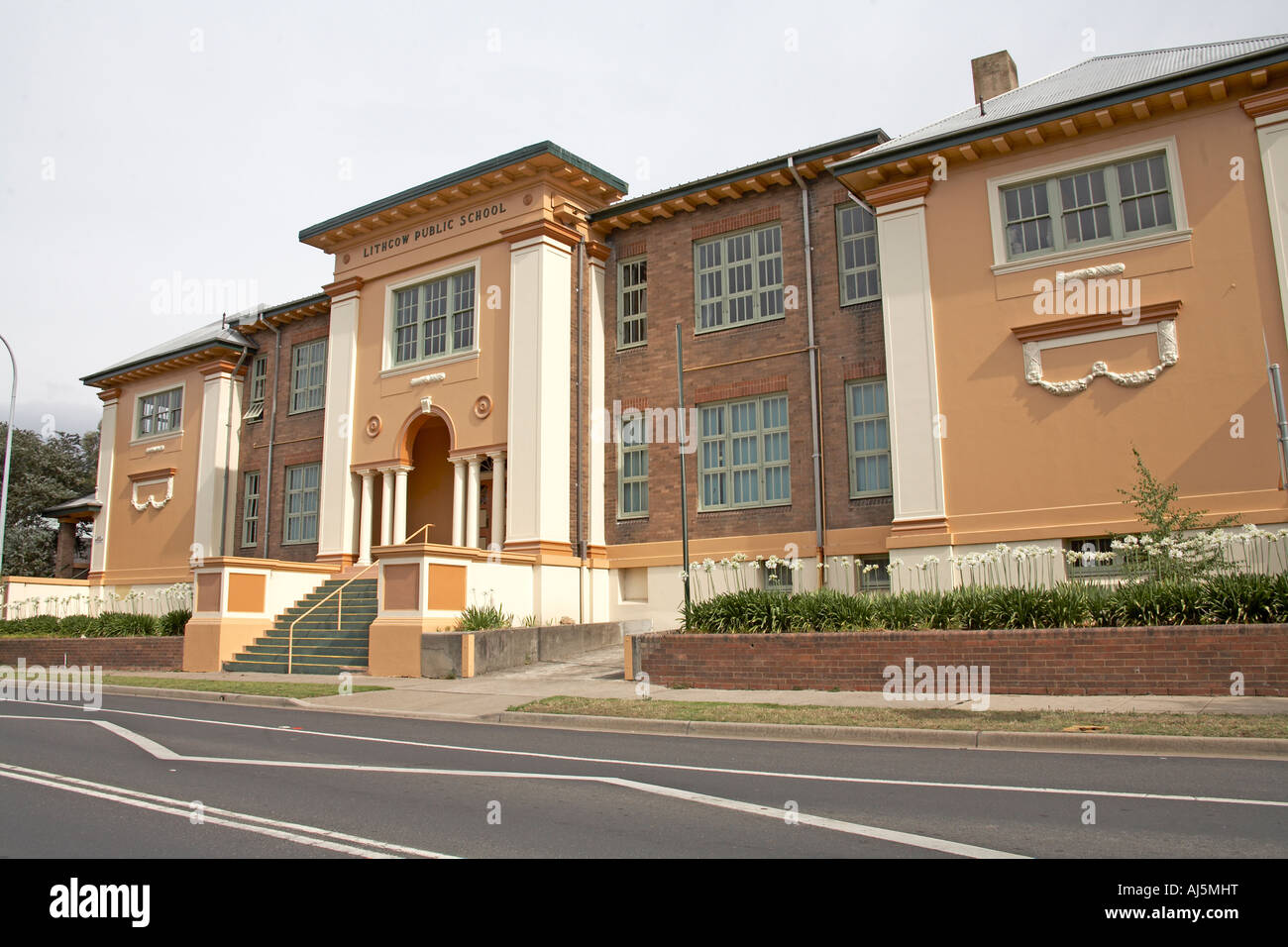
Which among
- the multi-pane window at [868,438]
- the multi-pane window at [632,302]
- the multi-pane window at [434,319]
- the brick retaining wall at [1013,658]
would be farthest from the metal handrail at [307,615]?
the multi-pane window at [868,438]

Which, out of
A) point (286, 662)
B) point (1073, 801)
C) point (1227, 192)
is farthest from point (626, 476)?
point (1073, 801)

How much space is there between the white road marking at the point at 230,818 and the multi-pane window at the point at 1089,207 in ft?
51.5

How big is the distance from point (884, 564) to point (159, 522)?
24.3m

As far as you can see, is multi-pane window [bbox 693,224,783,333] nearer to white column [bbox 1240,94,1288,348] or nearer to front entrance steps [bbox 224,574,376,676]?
white column [bbox 1240,94,1288,348]

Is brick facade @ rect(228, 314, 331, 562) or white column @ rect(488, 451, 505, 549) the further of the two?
brick facade @ rect(228, 314, 331, 562)

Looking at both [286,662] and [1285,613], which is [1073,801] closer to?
[1285,613]

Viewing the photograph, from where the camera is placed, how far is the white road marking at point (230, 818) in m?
5.75

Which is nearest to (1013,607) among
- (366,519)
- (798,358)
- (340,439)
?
(798,358)

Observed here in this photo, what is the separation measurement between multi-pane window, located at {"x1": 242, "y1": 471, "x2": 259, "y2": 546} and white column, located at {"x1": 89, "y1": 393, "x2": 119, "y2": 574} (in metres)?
6.04

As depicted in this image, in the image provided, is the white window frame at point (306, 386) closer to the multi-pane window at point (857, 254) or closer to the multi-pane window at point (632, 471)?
the multi-pane window at point (632, 471)

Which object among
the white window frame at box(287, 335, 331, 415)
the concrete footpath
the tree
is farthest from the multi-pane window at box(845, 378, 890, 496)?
the tree

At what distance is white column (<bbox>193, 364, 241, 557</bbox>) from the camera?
101ft

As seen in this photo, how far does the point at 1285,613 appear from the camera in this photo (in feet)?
39.0
